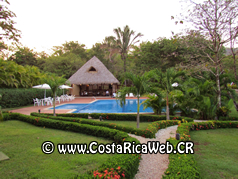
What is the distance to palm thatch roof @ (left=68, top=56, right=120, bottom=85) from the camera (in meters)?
22.7

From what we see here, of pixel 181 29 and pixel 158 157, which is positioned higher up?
pixel 181 29

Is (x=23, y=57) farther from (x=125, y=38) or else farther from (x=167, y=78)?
(x=167, y=78)

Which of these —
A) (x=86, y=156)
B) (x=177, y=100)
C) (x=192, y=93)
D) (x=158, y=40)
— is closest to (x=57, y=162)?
(x=86, y=156)

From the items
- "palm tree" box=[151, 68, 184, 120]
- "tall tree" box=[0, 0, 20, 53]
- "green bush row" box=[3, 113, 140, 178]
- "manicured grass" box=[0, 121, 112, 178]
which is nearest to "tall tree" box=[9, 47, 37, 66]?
"green bush row" box=[3, 113, 140, 178]

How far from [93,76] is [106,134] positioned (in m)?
19.6

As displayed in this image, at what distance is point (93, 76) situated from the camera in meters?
23.6

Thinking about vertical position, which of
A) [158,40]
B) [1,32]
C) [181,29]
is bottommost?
[1,32]

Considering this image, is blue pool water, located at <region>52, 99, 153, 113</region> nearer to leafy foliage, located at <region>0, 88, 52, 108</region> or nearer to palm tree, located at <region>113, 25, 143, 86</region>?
leafy foliage, located at <region>0, 88, 52, 108</region>

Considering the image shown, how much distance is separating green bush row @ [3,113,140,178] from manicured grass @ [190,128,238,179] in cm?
129

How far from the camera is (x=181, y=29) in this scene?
8.12 metres

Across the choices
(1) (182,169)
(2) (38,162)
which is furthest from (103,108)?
(1) (182,169)

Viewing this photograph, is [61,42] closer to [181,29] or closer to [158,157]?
[181,29]

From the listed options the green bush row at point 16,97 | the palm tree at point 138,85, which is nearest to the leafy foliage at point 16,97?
the green bush row at point 16,97

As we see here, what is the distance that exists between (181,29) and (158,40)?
13.7m
